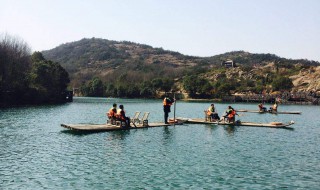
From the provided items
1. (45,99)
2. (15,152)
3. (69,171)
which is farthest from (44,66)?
(69,171)

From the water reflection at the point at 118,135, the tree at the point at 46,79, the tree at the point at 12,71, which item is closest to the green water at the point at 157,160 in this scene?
the water reflection at the point at 118,135

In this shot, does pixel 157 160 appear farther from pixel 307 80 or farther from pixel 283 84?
pixel 307 80

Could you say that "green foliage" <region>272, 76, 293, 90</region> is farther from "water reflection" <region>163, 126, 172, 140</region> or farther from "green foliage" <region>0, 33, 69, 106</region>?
"water reflection" <region>163, 126, 172, 140</region>

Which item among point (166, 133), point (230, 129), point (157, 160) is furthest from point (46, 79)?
point (157, 160)

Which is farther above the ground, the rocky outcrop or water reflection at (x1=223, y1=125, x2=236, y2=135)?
the rocky outcrop

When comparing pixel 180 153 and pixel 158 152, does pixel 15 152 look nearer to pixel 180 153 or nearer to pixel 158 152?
pixel 158 152

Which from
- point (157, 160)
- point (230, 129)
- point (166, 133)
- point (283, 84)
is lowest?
point (157, 160)

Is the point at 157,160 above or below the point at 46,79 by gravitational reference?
below

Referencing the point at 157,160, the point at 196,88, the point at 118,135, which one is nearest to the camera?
the point at 157,160

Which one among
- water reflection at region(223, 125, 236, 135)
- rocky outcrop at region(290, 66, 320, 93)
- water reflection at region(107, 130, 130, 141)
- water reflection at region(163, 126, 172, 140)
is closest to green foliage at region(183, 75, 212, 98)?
rocky outcrop at region(290, 66, 320, 93)

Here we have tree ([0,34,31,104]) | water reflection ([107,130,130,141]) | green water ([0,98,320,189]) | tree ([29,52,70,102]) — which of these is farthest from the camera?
tree ([29,52,70,102])

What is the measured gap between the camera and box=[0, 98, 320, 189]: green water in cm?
1902

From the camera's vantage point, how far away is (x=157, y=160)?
80.6 ft

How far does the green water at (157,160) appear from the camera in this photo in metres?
19.0
